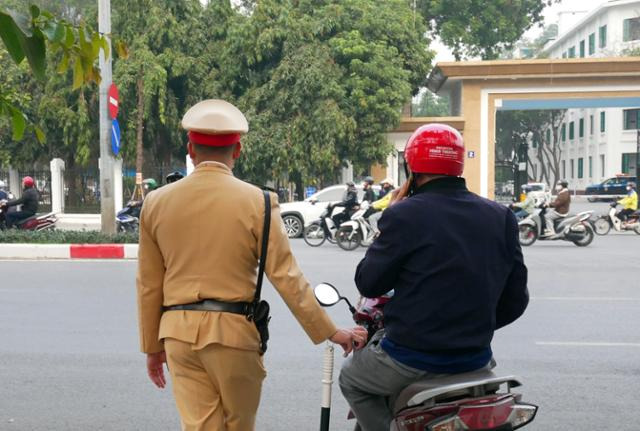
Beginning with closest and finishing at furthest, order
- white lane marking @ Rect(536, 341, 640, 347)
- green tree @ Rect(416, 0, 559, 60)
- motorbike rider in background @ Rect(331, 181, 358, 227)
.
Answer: white lane marking @ Rect(536, 341, 640, 347) < motorbike rider in background @ Rect(331, 181, 358, 227) < green tree @ Rect(416, 0, 559, 60)

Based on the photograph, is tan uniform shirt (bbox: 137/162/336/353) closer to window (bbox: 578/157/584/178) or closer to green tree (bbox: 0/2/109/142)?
green tree (bbox: 0/2/109/142)

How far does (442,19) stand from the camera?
1497 inches

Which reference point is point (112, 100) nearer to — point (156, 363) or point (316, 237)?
point (316, 237)

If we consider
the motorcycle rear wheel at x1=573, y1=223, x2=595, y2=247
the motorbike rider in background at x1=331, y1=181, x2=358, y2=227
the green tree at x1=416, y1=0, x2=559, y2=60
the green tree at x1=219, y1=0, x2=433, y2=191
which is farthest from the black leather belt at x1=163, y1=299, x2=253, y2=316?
the green tree at x1=416, y1=0, x2=559, y2=60

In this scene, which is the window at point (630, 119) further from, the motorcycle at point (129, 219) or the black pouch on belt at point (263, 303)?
the black pouch on belt at point (263, 303)

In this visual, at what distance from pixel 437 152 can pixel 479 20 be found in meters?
35.9

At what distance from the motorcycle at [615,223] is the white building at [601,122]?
2501 centimetres

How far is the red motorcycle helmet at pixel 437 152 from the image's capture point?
2.80 m

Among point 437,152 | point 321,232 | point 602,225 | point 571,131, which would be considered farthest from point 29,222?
point 571,131

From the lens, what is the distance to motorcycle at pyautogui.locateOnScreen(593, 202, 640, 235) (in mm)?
20328

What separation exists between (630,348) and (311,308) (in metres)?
4.98

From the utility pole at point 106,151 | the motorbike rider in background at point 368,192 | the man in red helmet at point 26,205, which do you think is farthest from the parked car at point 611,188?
the man in red helmet at point 26,205

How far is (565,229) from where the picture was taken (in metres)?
16.6

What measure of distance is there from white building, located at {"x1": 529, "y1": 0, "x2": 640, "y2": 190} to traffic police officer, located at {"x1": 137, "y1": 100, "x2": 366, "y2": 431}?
4433cm
